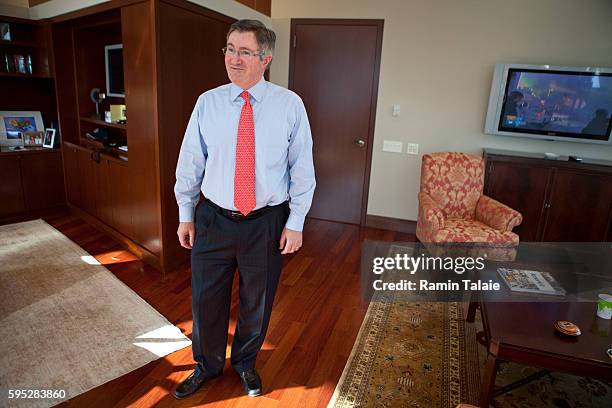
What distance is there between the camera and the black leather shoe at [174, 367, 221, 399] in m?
1.77

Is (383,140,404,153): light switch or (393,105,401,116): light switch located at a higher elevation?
(393,105,401,116): light switch

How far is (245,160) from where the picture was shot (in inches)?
59.3

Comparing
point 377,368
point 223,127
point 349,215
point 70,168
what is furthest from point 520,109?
point 70,168

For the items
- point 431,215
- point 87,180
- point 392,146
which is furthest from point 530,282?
point 87,180

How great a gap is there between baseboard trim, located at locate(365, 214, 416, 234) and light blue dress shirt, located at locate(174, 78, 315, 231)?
2.69 metres

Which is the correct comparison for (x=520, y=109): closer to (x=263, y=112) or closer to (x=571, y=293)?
(x=571, y=293)

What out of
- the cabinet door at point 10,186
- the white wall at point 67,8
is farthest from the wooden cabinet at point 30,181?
the white wall at point 67,8

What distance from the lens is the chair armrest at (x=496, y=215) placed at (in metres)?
2.83

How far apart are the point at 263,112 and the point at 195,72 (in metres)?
1.66

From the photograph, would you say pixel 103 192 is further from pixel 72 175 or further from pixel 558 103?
pixel 558 103

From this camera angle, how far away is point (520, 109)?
348 cm

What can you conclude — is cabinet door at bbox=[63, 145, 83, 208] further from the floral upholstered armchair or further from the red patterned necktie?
the floral upholstered armchair

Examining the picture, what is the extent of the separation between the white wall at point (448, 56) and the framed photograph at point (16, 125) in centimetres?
260

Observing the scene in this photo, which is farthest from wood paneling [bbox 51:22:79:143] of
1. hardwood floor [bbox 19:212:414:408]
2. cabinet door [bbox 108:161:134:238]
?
cabinet door [bbox 108:161:134:238]
